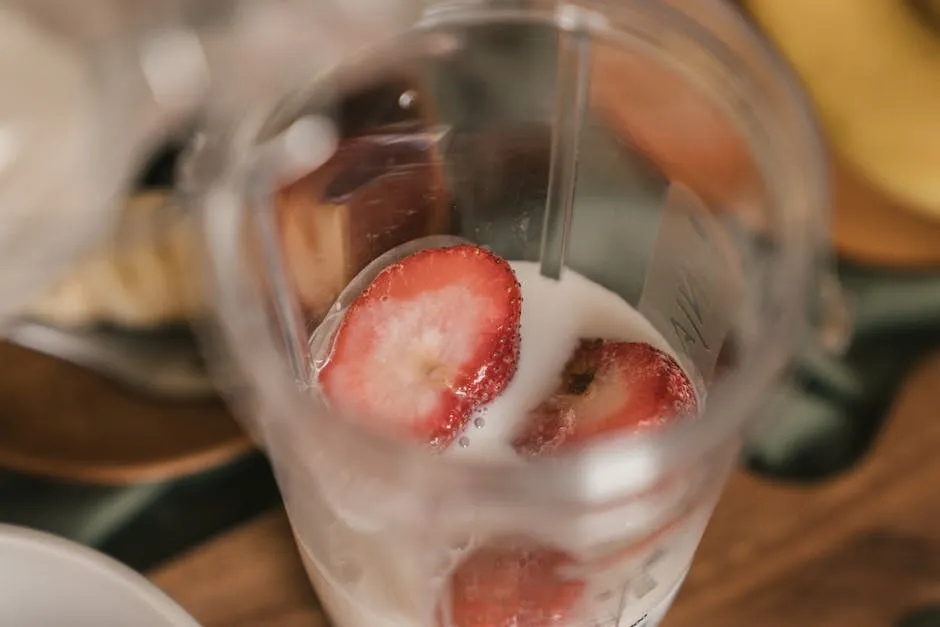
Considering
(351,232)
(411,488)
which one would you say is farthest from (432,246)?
(411,488)

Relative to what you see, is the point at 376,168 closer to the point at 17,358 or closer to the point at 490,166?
the point at 490,166

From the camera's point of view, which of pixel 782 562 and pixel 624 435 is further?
pixel 782 562

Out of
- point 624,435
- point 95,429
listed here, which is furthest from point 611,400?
point 95,429

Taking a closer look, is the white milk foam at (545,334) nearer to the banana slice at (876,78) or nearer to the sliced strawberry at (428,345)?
the sliced strawberry at (428,345)

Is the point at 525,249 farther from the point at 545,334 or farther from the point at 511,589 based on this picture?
the point at 511,589

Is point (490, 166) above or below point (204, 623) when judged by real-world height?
above

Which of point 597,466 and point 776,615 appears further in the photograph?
point 776,615
